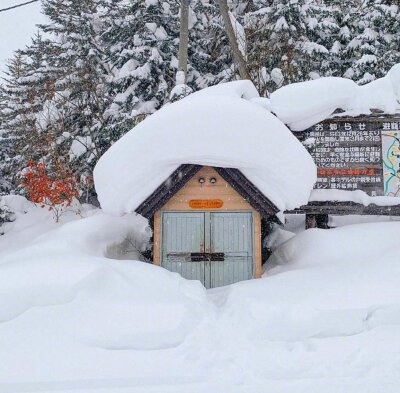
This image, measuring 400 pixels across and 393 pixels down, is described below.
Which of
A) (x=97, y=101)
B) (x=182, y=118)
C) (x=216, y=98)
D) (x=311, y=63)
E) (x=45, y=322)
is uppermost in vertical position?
(x=311, y=63)

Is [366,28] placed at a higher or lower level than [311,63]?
higher

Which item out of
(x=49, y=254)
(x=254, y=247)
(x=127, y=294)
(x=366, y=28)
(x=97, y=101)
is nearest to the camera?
(x=127, y=294)

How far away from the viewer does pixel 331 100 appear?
846cm

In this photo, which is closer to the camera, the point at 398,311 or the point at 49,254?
the point at 398,311

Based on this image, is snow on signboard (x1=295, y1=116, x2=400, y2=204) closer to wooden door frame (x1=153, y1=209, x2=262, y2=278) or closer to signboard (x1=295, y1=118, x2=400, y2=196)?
signboard (x1=295, y1=118, x2=400, y2=196)

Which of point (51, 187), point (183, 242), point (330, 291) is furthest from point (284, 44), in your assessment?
point (330, 291)

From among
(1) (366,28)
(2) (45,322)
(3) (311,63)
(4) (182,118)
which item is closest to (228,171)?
(4) (182,118)

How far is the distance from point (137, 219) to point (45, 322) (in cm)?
546

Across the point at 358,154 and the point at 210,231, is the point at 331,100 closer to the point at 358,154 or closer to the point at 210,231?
the point at 358,154

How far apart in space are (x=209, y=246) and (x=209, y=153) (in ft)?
6.77

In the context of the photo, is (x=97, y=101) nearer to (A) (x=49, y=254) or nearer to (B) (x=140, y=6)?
(B) (x=140, y=6)

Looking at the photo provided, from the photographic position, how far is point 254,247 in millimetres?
7523

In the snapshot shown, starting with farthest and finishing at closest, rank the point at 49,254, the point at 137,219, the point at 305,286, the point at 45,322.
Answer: the point at 137,219
the point at 49,254
the point at 305,286
the point at 45,322

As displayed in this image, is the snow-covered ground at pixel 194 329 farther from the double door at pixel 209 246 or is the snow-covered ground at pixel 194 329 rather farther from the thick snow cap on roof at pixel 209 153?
the thick snow cap on roof at pixel 209 153
